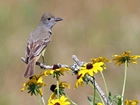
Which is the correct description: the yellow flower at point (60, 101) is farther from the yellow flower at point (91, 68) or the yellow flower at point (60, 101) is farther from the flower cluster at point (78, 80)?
the yellow flower at point (91, 68)

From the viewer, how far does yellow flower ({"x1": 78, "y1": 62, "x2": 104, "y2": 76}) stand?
→ 127 inches

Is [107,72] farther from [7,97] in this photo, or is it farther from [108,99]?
[108,99]

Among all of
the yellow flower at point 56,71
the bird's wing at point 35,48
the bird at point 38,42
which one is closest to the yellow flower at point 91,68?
the yellow flower at point 56,71

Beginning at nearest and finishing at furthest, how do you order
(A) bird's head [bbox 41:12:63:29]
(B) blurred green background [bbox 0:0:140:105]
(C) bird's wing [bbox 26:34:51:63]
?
(C) bird's wing [bbox 26:34:51:63] < (A) bird's head [bbox 41:12:63:29] < (B) blurred green background [bbox 0:0:140:105]

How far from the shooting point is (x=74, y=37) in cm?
1198

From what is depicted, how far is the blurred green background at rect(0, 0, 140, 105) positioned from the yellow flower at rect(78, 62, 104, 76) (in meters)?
5.96

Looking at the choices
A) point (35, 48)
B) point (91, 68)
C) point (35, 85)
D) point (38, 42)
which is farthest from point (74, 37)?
point (91, 68)

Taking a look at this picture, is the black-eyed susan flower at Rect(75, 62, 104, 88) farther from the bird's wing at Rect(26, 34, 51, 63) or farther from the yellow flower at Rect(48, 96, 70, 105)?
the bird's wing at Rect(26, 34, 51, 63)

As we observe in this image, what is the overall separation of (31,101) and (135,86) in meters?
1.82

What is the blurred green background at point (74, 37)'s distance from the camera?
9.95 metres

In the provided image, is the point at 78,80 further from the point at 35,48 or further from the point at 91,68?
the point at 35,48

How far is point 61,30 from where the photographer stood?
485 inches

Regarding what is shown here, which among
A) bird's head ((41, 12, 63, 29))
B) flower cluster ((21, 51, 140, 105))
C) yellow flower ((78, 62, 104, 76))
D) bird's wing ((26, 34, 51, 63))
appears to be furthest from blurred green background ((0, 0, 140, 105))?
yellow flower ((78, 62, 104, 76))

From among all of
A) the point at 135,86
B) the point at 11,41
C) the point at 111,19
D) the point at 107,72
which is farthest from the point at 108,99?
the point at 111,19
